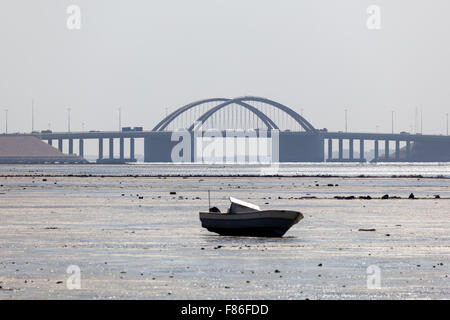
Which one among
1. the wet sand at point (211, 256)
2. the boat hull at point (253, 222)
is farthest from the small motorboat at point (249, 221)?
the wet sand at point (211, 256)

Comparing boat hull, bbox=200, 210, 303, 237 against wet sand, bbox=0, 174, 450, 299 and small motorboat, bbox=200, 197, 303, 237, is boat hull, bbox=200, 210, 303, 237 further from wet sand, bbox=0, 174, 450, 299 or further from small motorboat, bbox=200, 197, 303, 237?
wet sand, bbox=0, 174, 450, 299

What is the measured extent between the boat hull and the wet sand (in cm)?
70

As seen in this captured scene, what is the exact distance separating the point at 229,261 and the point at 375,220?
86.2ft

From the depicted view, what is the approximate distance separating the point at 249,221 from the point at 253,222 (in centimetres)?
20

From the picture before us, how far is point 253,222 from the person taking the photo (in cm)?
5303

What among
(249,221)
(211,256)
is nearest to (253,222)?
(249,221)

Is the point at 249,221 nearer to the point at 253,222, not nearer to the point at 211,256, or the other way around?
the point at 253,222

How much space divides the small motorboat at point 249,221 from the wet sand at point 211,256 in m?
0.71

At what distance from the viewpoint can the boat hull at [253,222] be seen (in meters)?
52.4

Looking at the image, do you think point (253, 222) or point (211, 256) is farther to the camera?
point (253, 222)

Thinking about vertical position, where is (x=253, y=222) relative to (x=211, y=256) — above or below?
above
